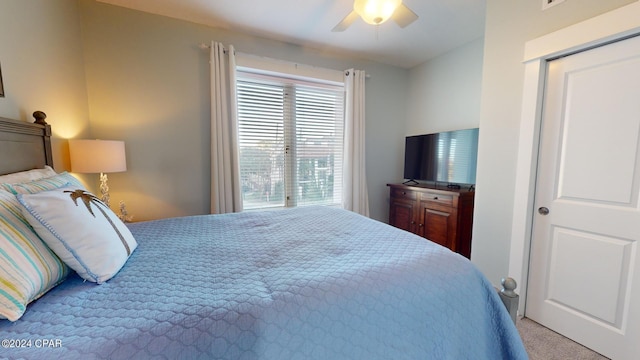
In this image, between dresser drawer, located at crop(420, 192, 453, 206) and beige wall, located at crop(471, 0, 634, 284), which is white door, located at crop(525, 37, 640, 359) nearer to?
beige wall, located at crop(471, 0, 634, 284)

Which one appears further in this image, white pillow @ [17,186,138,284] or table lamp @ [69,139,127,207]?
table lamp @ [69,139,127,207]

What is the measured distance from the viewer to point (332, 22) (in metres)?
2.47

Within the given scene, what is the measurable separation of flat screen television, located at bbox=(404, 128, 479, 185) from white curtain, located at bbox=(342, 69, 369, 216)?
2.19 ft

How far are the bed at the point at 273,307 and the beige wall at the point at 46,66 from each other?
0.37m

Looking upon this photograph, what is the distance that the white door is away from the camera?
1416 millimetres

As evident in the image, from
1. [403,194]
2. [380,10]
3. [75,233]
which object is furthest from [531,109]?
[75,233]

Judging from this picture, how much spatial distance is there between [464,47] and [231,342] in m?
3.58

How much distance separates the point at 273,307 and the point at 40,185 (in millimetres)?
1266

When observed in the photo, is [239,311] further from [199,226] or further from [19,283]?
[199,226]

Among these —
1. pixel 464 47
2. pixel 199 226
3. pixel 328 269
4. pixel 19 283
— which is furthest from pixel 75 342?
pixel 464 47

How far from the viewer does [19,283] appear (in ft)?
2.32

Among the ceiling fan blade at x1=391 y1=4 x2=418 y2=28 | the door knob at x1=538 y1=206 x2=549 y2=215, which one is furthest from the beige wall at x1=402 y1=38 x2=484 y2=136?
the ceiling fan blade at x1=391 y1=4 x2=418 y2=28

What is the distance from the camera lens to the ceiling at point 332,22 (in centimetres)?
220

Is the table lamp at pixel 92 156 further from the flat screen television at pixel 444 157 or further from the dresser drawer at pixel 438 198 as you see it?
the flat screen television at pixel 444 157
